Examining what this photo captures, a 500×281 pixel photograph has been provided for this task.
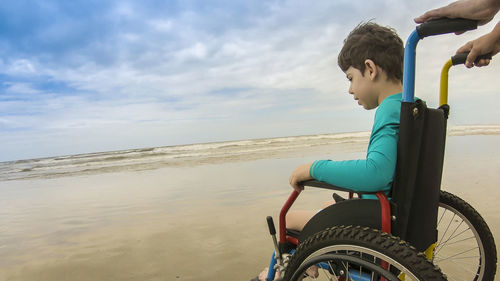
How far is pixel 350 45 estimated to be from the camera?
1.33 m

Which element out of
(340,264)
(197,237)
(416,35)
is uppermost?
(416,35)

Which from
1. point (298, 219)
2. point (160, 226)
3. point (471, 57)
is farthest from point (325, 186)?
point (160, 226)

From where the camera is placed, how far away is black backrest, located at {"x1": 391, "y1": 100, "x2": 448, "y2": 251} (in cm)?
95

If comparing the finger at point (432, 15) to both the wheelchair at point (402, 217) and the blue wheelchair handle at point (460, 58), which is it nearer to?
the wheelchair at point (402, 217)

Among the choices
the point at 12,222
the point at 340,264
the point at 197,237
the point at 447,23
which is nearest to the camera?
the point at 447,23

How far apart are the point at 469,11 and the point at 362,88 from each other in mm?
443

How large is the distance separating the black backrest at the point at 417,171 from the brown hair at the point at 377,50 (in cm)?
30

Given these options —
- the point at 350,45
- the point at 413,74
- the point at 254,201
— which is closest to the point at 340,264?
the point at 413,74

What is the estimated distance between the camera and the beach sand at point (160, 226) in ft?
7.75

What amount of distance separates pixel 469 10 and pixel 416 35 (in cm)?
17

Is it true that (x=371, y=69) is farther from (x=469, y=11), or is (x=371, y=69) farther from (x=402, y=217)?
(x=402, y=217)

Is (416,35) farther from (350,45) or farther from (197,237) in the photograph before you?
(197,237)

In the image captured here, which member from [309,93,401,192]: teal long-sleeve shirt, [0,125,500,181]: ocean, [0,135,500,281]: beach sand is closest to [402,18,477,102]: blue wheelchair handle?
[309,93,401,192]: teal long-sleeve shirt

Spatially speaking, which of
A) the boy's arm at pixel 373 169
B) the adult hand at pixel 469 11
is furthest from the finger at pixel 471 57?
the boy's arm at pixel 373 169
